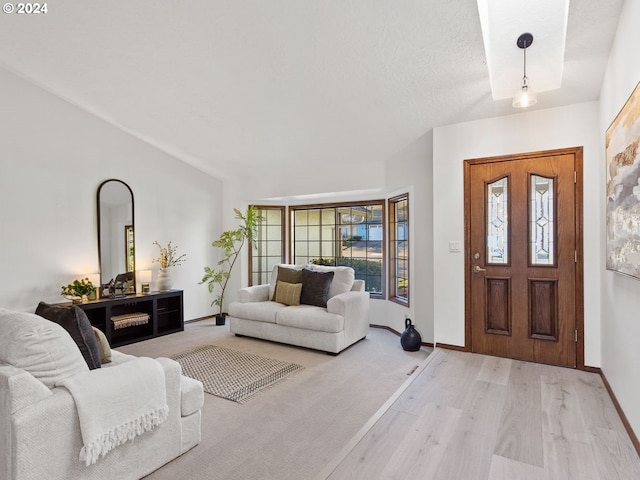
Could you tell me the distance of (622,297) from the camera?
2.38 metres

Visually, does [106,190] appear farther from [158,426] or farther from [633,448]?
[633,448]

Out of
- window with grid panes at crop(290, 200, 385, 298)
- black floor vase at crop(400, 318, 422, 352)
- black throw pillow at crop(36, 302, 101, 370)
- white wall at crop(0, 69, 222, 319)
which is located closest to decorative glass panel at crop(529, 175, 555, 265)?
black floor vase at crop(400, 318, 422, 352)

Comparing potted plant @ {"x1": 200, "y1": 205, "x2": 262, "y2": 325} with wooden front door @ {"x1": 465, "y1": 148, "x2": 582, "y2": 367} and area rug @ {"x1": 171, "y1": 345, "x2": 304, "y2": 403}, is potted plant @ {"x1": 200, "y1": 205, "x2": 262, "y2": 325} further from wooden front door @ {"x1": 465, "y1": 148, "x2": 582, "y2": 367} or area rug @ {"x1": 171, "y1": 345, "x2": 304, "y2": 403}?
wooden front door @ {"x1": 465, "y1": 148, "x2": 582, "y2": 367}

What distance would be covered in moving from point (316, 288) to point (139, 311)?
2476 millimetres

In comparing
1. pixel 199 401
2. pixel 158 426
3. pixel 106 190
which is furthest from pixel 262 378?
pixel 106 190

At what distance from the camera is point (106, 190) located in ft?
15.3

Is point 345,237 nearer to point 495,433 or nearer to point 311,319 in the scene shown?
point 311,319

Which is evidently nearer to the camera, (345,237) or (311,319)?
(311,319)

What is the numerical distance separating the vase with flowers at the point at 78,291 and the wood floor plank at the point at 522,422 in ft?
14.2

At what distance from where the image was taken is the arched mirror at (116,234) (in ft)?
15.1

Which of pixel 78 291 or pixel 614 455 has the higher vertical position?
pixel 78 291

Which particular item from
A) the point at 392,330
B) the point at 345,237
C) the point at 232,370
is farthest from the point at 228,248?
the point at 392,330

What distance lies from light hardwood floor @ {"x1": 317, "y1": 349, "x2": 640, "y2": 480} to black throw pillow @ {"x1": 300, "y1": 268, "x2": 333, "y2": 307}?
5.39ft

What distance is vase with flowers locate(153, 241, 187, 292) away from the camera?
5020mm
